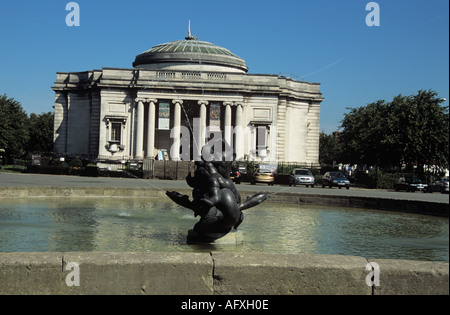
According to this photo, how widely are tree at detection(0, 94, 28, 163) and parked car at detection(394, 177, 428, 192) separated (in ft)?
136

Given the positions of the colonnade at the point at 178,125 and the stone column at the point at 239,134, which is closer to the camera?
the colonnade at the point at 178,125

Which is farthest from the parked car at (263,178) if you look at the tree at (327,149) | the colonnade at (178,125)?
the tree at (327,149)

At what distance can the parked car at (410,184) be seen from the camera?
158ft

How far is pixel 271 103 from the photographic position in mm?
73500

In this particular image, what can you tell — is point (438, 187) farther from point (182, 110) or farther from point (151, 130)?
point (151, 130)

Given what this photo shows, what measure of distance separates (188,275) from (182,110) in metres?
69.9

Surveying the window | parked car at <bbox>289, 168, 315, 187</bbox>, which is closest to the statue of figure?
parked car at <bbox>289, 168, 315, 187</bbox>

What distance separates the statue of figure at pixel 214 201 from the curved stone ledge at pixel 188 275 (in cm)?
402

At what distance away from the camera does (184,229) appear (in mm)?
13789

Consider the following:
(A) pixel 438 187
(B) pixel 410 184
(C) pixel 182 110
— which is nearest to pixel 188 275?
(B) pixel 410 184

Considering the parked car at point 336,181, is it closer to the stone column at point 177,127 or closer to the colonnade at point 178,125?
the colonnade at point 178,125

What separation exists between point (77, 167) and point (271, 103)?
28832 mm

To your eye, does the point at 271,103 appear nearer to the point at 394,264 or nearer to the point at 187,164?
the point at 187,164
